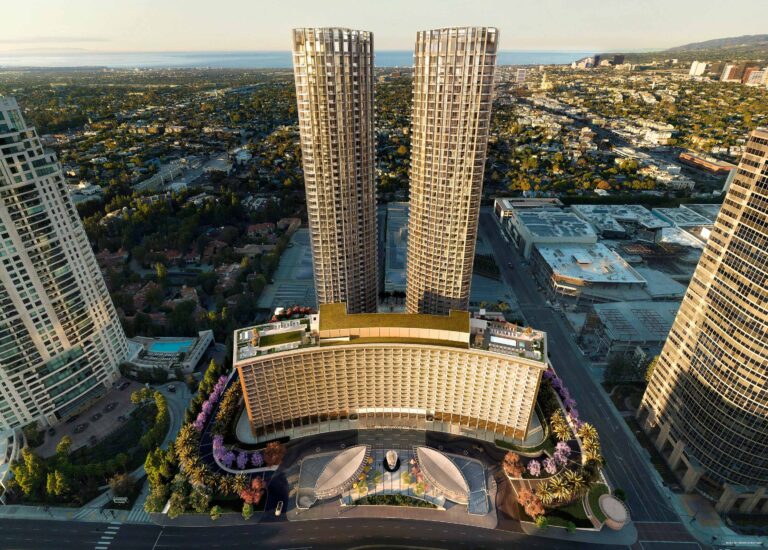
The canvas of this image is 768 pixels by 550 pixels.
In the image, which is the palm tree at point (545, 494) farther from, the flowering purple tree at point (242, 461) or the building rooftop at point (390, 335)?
the flowering purple tree at point (242, 461)

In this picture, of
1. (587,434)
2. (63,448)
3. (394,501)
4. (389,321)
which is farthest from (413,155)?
(63,448)

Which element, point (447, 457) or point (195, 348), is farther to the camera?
point (195, 348)

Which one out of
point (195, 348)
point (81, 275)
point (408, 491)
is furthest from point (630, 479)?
point (81, 275)

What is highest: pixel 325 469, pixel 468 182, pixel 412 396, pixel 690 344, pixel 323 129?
pixel 323 129

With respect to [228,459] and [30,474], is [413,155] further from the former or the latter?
[30,474]

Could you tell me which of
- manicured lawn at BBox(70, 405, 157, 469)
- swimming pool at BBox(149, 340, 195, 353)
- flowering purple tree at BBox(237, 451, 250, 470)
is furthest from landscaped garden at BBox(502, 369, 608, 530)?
swimming pool at BBox(149, 340, 195, 353)

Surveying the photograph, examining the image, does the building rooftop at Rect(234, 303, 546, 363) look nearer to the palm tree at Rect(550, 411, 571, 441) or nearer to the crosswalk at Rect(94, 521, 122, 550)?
the palm tree at Rect(550, 411, 571, 441)

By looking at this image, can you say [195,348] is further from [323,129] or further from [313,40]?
[313,40]

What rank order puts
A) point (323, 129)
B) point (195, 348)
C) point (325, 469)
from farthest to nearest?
point (195, 348)
point (323, 129)
point (325, 469)
